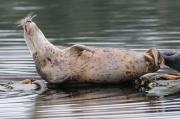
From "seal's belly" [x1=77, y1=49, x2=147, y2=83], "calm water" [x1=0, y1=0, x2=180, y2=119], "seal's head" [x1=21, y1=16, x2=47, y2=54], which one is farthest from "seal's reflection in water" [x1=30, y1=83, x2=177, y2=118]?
"seal's head" [x1=21, y1=16, x2=47, y2=54]

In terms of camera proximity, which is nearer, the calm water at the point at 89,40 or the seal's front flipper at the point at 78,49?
the calm water at the point at 89,40

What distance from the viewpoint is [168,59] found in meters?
11.5

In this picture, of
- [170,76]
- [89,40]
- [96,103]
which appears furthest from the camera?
[89,40]

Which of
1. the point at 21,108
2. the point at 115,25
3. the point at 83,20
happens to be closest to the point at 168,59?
the point at 21,108

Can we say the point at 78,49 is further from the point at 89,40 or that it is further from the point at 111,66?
the point at 89,40

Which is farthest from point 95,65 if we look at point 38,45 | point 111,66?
point 38,45

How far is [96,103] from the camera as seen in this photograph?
10.2m

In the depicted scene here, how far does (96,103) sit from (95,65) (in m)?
1.23

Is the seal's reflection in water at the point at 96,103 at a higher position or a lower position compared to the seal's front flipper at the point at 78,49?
lower

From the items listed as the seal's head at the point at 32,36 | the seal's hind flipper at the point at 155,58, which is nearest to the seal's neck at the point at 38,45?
the seal's head at the point at 32,36

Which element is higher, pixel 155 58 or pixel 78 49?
pixel 78 49

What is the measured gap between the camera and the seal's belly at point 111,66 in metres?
11.3

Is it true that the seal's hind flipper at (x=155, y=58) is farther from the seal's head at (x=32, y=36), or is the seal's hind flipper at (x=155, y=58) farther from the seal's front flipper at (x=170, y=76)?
the seal's head at (x=32, y=36)

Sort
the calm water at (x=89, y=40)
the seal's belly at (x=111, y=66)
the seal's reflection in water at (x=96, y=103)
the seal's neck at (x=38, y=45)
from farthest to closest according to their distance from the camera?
1. the seal's neck at (x=38, y=45)
2. the seal's belly at (x=111, y=66)
3. the calm water at (x=89, y=40)
4. the seal's reflection in water at (x=96, y=103)
